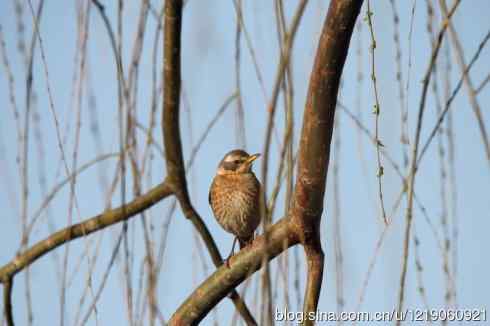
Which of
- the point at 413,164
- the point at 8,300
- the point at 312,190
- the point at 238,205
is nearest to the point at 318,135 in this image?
the point at 312,190

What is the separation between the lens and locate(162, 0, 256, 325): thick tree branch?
2.88 m

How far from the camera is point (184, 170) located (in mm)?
3268

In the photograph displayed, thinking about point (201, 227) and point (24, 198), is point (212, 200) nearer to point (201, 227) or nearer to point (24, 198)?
point (201, 227)

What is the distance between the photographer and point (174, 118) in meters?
3.07

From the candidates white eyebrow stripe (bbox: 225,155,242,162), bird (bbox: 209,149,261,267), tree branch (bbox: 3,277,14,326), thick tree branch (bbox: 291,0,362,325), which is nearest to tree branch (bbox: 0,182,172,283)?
tree branch (bbox: 3,277,14,326)

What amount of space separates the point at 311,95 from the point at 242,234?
12.4ft

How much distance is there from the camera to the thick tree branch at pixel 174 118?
9.43 feet

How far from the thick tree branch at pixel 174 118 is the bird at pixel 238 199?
2.53 meters

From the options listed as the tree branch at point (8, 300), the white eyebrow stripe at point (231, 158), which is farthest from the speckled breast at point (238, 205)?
the tree branch at point (8, 300)

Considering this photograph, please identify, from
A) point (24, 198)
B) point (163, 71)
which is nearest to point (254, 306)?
point (24, 198)

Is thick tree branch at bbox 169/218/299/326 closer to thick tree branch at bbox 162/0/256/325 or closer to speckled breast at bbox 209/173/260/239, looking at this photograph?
thick tree branch at bbox 162/0/256/325

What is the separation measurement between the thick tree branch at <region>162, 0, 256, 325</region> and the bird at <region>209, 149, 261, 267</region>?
253cm

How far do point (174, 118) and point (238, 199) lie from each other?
10.2 ft

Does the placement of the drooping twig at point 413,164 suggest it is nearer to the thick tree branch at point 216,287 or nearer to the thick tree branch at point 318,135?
the thick tree branch at point 318,135
